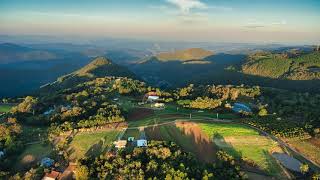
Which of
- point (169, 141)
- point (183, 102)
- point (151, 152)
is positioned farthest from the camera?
point (183, 102)

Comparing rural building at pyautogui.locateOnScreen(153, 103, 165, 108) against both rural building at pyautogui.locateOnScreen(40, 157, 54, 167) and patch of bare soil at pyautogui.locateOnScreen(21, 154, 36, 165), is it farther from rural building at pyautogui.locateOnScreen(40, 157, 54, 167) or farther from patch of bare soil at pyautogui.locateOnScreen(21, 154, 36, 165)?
patch of bare soil at pyautogui.locateOnScreen(21, 154, 36, 165)

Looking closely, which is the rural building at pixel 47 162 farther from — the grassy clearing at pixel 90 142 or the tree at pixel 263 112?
the tree at pixel 263 112

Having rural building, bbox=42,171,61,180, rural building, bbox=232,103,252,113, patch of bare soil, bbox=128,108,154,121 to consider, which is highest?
patch of bare soil, bbox=128,108,154,121

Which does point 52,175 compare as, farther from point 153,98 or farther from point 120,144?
point 153,98

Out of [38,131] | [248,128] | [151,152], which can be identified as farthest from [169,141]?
[38,131]

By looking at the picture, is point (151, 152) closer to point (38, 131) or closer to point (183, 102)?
point (38, 131)

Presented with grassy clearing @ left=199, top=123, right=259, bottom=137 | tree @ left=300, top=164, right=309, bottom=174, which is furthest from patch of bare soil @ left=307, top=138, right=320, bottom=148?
tree @ left=300, top=164, right=309, bottom=174

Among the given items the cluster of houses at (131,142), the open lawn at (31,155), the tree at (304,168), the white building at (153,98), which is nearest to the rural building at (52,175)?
the open lawn at (31,155)

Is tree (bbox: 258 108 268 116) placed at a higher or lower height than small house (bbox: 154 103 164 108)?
lower
